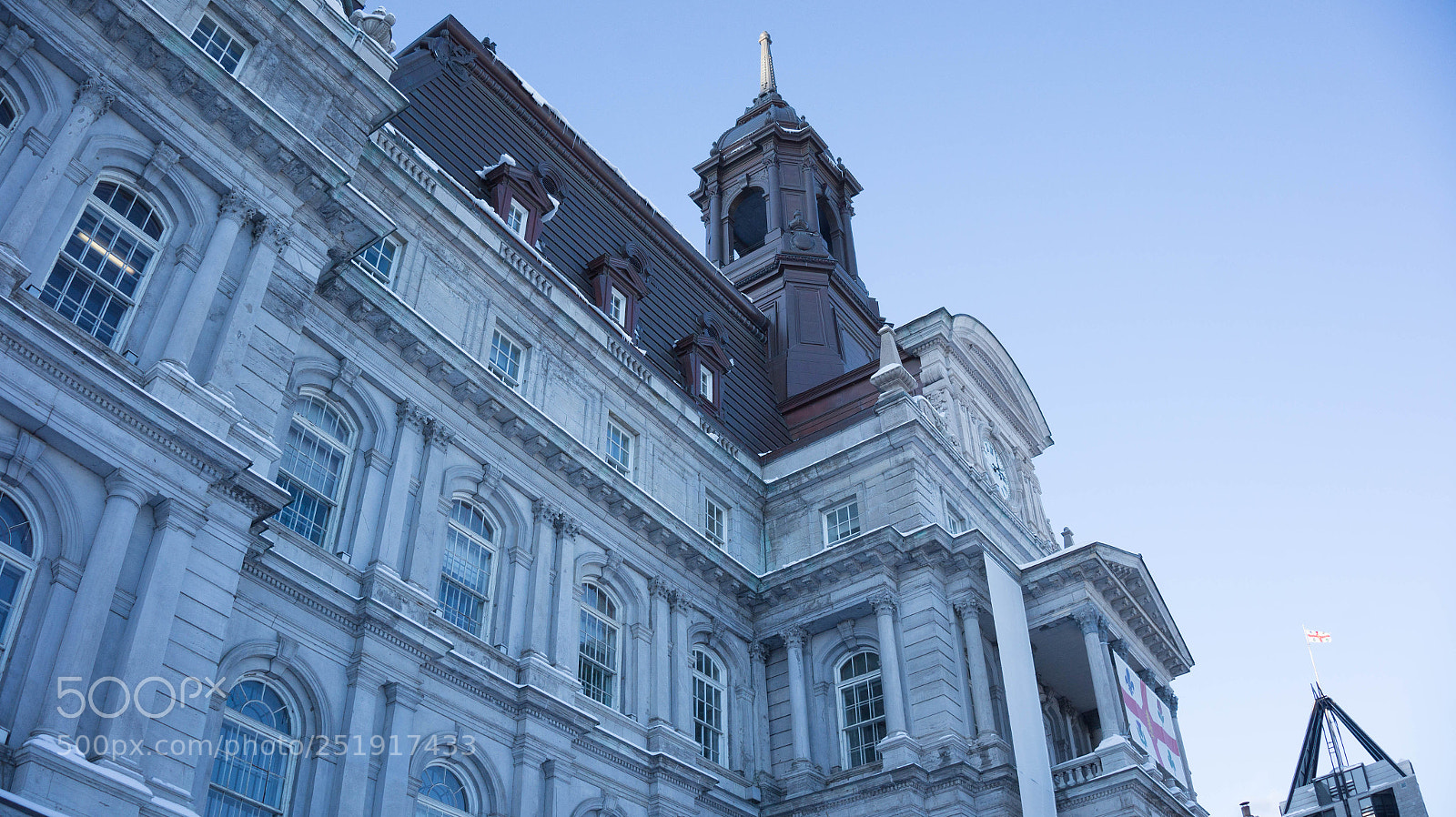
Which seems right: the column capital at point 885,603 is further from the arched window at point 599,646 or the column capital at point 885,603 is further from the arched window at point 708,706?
the arched window at point 599,646

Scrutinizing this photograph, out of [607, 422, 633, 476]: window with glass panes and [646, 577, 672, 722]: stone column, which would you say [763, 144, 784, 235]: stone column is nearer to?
[607, 422, 633, 476]: window with glass panes

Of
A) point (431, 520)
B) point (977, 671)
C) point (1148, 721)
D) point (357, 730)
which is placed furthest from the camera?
point (1148, 721)

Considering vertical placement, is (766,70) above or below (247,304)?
above

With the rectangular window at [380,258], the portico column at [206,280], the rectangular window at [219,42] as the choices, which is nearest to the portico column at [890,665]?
the rectangular window at [380,258]

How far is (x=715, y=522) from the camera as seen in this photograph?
92.8 feet

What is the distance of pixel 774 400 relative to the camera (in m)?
34.2

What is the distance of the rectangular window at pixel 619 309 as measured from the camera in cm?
2819

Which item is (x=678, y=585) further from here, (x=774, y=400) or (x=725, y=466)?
(x=774, y=400)

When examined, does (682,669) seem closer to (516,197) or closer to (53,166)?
(516,197)

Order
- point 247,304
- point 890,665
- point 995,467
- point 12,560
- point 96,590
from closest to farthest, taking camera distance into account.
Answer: point 12,560
point 96,590
point 247,304
point 890,665
point 995,467

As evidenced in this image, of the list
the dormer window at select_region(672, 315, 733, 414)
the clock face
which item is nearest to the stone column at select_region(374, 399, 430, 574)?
the dormer window at select_region(672, 315, 733, 414)

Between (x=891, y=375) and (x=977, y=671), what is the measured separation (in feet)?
25.4

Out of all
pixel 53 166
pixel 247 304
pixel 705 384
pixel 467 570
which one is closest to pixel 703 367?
pixel 705 384

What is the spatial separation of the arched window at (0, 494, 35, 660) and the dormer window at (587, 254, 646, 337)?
15650 mm
